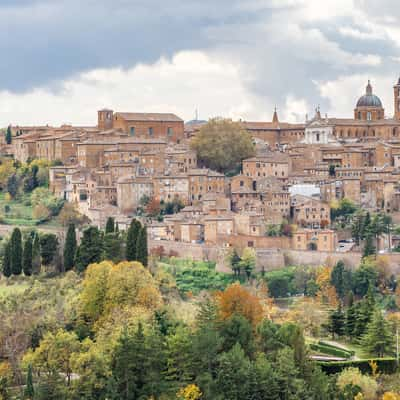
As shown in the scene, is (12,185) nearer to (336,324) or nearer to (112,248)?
(112,248)

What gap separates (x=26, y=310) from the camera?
148 feet

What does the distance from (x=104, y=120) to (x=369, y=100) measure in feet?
57.9

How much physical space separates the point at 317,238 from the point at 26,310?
21498mm

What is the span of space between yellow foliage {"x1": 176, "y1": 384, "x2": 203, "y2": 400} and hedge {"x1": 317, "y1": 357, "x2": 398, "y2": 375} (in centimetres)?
502

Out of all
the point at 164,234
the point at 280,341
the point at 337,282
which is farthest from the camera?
the point at 164,234

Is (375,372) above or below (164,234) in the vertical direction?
below

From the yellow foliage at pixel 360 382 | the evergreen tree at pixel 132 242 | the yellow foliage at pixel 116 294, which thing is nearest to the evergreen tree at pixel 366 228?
the evergreen tree at pixel 132 242

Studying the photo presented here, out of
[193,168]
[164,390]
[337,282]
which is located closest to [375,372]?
[164,390]

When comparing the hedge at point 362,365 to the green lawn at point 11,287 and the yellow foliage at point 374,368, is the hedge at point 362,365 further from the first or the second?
the green lawn at point 11,287

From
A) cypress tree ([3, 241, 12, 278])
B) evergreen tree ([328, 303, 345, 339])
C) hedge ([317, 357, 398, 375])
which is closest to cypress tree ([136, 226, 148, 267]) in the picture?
cypress tree ([3, 241, 12, 278])

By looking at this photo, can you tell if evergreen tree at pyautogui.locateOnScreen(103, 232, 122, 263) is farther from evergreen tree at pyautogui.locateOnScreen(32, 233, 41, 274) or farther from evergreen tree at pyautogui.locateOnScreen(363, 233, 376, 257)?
evergreen tree at pyautogui.locateOnScreen(363, 233, 376, 257)

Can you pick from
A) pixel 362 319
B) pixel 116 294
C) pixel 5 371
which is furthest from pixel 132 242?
pixel 5 371

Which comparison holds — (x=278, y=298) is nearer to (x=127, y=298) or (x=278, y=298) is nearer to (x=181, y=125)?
(x=127, y=298)

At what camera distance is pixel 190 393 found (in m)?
37.9
